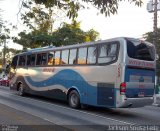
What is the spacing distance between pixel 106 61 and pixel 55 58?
4.71m

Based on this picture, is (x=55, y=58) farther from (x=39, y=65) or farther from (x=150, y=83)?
(x=150, y=83)

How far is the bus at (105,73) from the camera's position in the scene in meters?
13.7

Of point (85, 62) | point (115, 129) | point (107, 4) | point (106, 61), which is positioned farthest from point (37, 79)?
point (107, 4)

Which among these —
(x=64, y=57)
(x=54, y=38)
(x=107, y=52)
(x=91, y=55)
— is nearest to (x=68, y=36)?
(x=54, y=38)

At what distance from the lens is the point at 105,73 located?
46.7ft

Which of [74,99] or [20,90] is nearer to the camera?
[74,99]

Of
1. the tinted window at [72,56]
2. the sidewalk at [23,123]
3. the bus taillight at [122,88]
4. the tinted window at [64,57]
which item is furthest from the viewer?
the tinted window at [64,57]

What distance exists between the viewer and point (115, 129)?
10.6 meters

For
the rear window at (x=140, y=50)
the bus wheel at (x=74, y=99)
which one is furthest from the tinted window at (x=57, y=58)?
the rear window at (x=140, y=50)

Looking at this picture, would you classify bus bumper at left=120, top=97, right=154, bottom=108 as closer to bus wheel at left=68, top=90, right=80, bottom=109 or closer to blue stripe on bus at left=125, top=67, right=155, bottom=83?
blue stripe on bus at left=125, top=67, right=155, bottom=83

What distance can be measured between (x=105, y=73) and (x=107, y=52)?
0.95 meters

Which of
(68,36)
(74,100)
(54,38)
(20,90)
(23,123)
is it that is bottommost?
(23,123)

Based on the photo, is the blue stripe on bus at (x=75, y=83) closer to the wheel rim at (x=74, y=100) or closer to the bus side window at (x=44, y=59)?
the wheel rim at (x=74, y=100)

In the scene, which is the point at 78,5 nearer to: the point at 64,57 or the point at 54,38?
the point at 64,57
